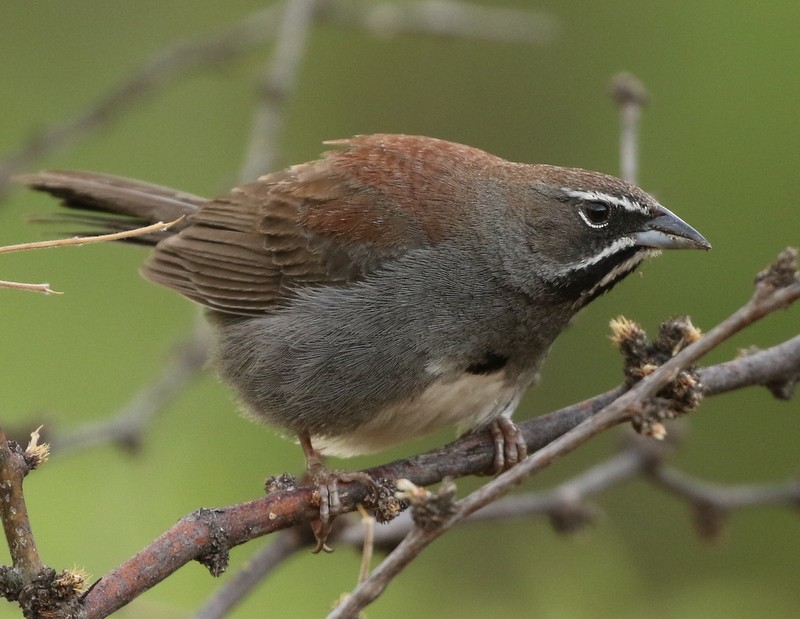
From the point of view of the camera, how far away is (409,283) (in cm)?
437

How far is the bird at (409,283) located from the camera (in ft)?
13.9

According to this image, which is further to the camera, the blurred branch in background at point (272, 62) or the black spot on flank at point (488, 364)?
the blurred branch in background at point (272, 62)

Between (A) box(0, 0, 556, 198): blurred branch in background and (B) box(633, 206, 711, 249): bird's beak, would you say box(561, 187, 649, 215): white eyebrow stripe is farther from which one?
(A) box(0, 0, 556, 198): blurred branch in background

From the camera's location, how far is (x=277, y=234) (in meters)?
4.82

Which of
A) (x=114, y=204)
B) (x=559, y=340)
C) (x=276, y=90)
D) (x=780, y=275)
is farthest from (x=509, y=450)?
(x=559, y=340)

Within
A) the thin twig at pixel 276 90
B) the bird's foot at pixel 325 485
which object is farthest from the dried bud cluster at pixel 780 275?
the thin twig at pixel 276 90

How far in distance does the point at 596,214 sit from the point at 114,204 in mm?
2322

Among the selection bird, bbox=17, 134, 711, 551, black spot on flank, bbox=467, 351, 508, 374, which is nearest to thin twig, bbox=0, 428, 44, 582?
bird, bbox=17, 134, 711, 551

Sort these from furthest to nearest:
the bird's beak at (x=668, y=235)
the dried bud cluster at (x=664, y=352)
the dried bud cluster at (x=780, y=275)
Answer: the bird's beak at (x=668, y=235), the dried bud cluster at (x=664, y=352), the dried bud cluster at (x=780, y=275)

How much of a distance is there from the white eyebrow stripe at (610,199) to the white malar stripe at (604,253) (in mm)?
117

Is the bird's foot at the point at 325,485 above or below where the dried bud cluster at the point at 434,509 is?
below

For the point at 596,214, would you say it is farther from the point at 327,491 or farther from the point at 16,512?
the point at 16,512

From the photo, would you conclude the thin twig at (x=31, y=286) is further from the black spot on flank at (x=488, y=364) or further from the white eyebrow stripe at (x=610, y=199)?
the white eyebrow stripe at (x=610, y=199)

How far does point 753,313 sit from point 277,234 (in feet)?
8.89
